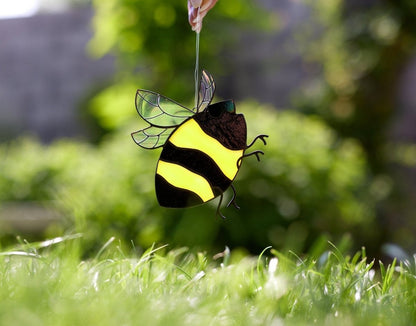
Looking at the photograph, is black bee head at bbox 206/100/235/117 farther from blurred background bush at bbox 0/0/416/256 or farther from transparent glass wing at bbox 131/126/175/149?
blurred background bush at bbox 0/0/416/256

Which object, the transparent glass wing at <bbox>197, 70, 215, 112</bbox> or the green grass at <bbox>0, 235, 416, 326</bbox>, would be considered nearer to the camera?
the green grass at <bbox>0, 235, 416, 326</bbox>

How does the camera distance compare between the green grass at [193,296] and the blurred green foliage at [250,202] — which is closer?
the green grass at [193,296]

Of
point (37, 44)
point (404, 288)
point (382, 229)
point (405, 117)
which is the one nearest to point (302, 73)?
point (405, 117)

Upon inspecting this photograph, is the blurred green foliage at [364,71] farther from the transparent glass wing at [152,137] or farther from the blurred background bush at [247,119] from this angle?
the transparent glass wing at [152,137]

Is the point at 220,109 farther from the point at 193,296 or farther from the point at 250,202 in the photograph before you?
the point at 250,202

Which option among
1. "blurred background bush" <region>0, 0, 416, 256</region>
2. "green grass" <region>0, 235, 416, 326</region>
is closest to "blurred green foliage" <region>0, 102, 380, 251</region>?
"blurred background bush" <region>0, 0, 416, 256</region>

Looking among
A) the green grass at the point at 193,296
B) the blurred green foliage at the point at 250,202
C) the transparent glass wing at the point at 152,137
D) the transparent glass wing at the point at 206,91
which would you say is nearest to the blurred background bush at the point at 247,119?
the blurred green foliage at the point at 250,202
